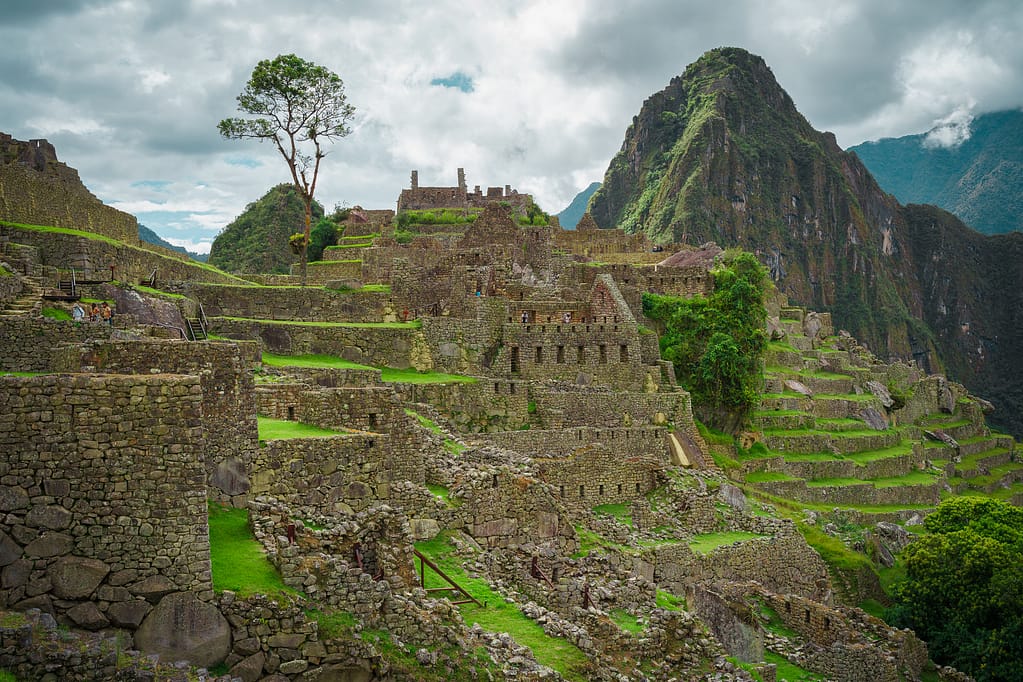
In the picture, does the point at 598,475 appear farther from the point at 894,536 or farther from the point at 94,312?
the point at 894,536

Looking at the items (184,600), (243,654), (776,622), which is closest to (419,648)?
(243,654)

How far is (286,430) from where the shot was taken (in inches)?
539

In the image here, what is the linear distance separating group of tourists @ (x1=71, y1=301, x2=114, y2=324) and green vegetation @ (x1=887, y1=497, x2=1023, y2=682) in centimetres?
2025

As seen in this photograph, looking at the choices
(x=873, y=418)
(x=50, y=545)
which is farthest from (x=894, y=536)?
(x=50, y=545)

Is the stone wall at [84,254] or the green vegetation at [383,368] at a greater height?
the stone wall at [84,254]

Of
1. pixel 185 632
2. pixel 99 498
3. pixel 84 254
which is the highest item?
pixel 84 254

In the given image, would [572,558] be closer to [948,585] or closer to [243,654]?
[243,654]

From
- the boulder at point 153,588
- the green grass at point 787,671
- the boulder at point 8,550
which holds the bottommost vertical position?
the green grass at point 787,671

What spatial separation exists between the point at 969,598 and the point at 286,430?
18.1m

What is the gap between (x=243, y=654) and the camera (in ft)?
29.4

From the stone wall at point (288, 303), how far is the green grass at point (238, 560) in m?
16.0

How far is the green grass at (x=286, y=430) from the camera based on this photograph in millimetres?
13047

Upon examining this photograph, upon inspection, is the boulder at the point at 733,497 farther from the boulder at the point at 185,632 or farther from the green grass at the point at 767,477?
the boulder at the point at 185,632

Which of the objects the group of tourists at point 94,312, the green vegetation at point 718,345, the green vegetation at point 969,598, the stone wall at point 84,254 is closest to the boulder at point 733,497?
the green vegetation at point 969,598
